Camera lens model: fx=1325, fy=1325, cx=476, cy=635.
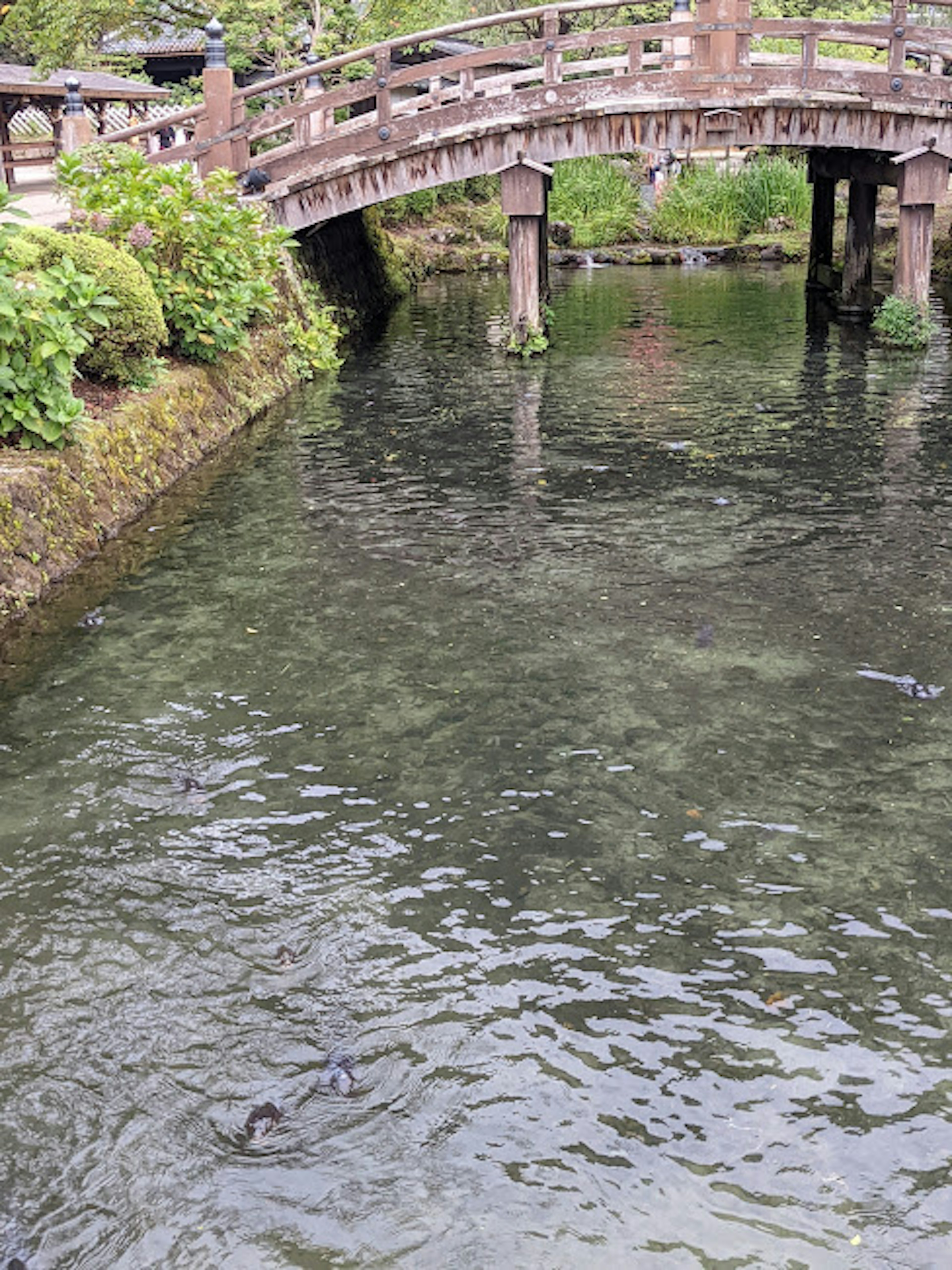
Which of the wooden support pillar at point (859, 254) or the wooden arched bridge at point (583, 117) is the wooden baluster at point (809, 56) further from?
the wooden support pillar at point (859, 254)

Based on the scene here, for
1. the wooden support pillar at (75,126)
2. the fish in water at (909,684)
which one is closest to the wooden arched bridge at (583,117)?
the wooden support pillar at (75,126)

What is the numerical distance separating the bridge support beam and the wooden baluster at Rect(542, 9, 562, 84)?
1.25 m

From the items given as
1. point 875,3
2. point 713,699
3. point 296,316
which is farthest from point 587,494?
point 875,3

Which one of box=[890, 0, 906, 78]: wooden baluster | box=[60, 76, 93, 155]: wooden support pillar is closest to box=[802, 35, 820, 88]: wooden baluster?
box=[890, 0, 906, 78]: wooden baluster

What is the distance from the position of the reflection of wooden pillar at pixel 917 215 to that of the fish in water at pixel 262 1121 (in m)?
18.5

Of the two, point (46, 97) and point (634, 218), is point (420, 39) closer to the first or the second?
point (46, 97)

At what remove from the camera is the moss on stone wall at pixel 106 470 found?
10.6 metres

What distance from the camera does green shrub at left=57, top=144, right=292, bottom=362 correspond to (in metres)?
15.5

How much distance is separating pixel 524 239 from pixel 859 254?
7.80 m

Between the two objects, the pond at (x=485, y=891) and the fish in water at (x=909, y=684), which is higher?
the fish in water at (x=909, y=684)

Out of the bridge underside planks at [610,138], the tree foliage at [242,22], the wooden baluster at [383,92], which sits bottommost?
the bridge underside planks at [610,138]

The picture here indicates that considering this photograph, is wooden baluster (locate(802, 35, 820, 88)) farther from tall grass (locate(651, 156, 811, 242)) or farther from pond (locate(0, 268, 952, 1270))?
tall grass (locate(651, 156, 811, 242))

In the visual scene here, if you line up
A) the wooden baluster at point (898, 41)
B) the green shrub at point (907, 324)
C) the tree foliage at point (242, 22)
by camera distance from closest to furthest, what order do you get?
the wooden baluster at point (898, 41) → the green shrub at point (907, 324) → the tree foliage at point (242, 22)

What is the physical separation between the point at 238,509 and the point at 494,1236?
9520 millimetres
